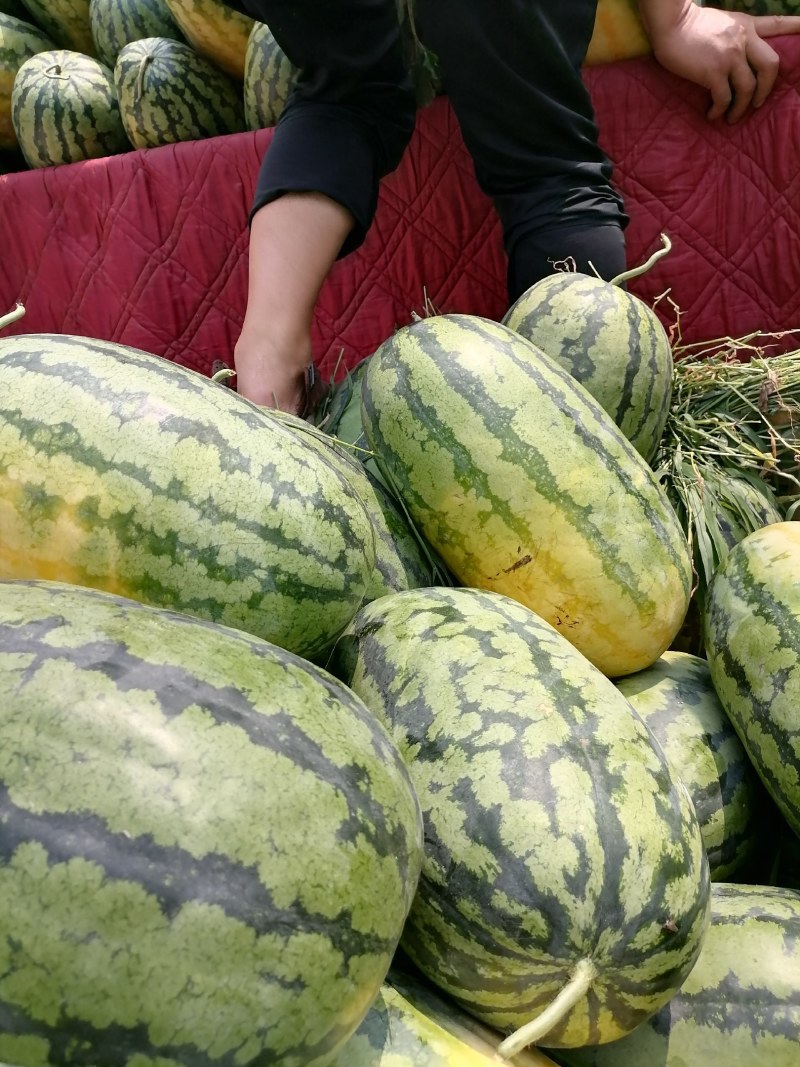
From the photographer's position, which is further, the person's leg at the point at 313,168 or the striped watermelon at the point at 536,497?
the person's leg at the point at 313,168

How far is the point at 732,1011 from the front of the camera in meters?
0.71

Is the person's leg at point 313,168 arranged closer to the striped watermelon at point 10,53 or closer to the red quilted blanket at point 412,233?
the red quilted blanket at point 412,233

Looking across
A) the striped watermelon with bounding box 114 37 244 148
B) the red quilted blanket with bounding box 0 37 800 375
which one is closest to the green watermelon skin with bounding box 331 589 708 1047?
the red quilted blanket with bounding box 0 37 800 375

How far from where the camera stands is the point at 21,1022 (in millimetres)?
461

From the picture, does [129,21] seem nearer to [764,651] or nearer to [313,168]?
[313,168]

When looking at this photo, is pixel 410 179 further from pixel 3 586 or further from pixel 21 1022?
pixel 21 1022

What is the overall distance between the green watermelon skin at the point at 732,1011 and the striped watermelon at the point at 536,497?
334 mm

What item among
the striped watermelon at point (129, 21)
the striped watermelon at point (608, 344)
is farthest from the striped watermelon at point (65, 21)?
the striped watermelon at point (608, 344)

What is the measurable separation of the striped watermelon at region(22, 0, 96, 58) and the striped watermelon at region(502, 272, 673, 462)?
3026 millimetres

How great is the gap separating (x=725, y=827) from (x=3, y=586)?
76 cm

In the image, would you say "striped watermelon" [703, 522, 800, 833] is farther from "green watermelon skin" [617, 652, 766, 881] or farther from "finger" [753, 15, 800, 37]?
"finger" [753, 15, 800, 37]

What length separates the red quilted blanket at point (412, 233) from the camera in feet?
6.82

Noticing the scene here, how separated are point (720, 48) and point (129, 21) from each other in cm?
228

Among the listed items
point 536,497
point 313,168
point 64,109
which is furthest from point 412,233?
point 536,497
